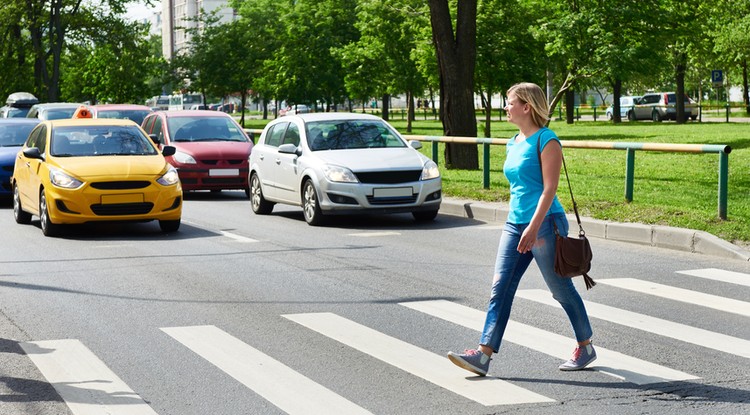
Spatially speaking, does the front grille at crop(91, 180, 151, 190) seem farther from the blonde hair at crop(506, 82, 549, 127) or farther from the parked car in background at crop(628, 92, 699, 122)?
the parked car in background at crop(628, 92, 699, 122)

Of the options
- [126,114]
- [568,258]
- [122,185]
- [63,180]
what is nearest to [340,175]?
[122,185]

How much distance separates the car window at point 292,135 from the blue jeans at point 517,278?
10.4 m

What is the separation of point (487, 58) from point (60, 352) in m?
31.8

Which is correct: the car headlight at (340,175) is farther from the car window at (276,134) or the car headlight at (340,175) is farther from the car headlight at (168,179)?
the car window at (276,134)

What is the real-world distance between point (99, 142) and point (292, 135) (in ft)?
9.52

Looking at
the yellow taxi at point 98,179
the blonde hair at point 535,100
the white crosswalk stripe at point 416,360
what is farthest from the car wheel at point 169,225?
the blonde hair at point 535,100

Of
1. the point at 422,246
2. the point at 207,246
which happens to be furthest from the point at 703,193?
the point at 207,246

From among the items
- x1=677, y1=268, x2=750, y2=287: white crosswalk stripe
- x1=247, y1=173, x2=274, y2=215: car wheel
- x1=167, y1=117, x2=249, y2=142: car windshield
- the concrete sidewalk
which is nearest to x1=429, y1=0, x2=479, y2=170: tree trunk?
x1=167, y1=117, x2=249, y2=142: car windshield

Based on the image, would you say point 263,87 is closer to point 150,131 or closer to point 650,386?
point 150,131

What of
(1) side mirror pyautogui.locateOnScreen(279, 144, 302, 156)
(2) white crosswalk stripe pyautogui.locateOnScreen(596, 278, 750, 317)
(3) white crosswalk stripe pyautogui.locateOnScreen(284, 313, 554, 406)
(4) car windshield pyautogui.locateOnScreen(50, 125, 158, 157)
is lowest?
(2) white crosswalk stripe pyautogui.locateOnScreen(596, 278, 750, 317)

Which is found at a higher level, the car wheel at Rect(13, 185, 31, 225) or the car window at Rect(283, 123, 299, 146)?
the car window at Rect(283, 123, 299, 146)

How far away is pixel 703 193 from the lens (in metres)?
16.1

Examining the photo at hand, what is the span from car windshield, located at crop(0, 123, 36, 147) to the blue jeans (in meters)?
15.7

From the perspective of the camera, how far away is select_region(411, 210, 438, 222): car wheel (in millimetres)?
15719
